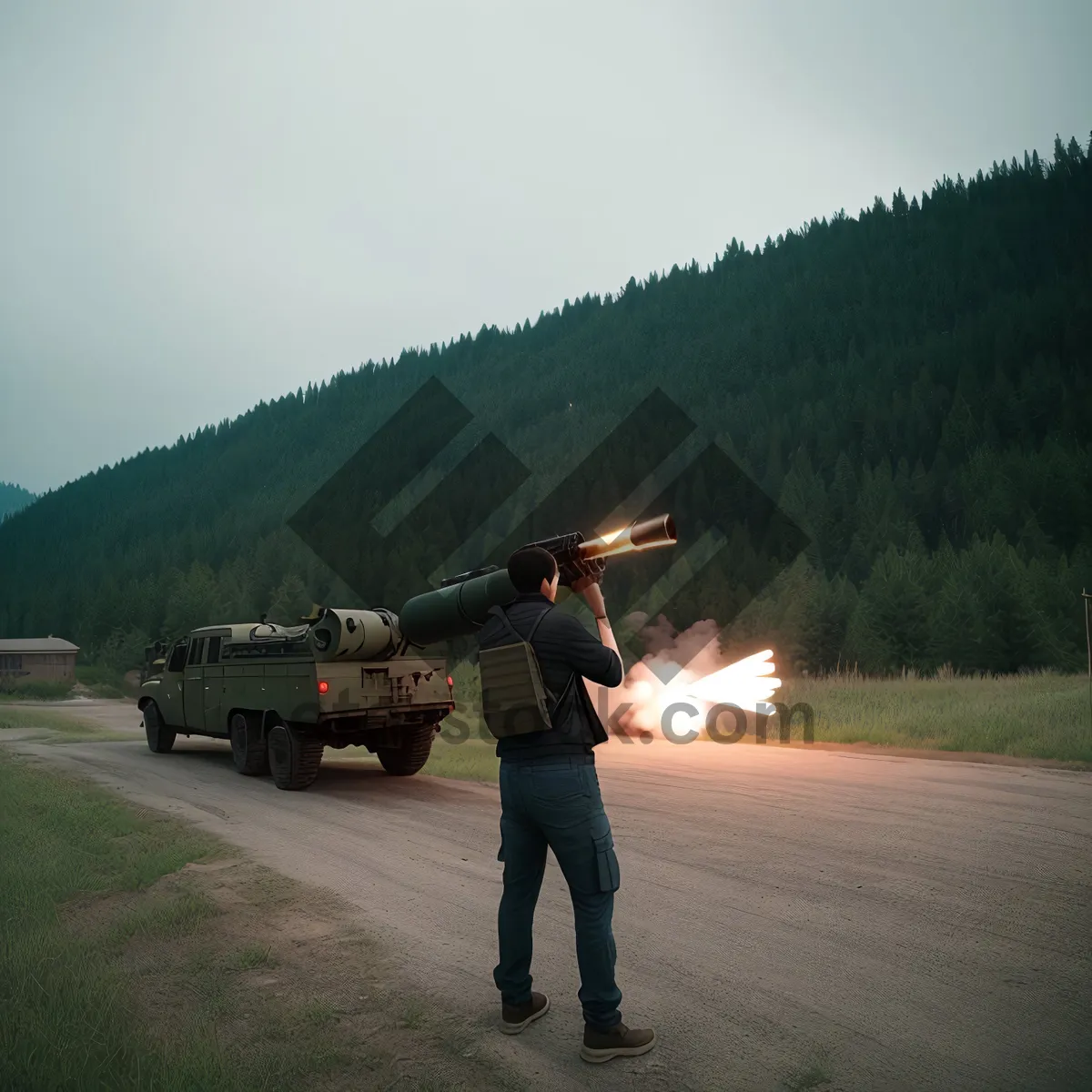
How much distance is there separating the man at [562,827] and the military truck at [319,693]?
313 inches

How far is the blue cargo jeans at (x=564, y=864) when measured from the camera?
4402 mm

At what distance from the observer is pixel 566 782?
4535 mm

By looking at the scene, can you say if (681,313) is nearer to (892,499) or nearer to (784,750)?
(892,499)

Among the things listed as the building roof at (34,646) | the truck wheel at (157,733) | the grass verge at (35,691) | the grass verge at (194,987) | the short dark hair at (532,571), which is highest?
A: the short dark hair at (532,571)

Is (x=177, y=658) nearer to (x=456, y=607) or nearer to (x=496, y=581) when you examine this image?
(x=456, y=607)

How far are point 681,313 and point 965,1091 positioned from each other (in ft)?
511

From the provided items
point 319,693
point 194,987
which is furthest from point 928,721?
point 194,987

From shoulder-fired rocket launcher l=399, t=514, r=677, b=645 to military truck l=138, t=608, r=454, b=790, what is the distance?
337 cm

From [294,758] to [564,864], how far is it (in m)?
9.14

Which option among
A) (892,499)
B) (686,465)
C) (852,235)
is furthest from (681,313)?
(892,499)

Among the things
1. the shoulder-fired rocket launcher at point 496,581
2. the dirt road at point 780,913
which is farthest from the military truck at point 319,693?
the shoulder-fired rocket launcher at point 496,581

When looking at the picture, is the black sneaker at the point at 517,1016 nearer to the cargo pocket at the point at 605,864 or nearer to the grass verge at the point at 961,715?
the cargo pocket at the point at 605,864

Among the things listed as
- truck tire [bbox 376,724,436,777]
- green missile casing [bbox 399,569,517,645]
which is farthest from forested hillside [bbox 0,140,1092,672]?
green missile casing [bbox 399,569,517,645]

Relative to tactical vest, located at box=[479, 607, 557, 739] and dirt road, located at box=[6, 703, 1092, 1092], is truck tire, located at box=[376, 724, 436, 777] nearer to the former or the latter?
dirt road, located at box=[6, 703, 1092, 1092]
